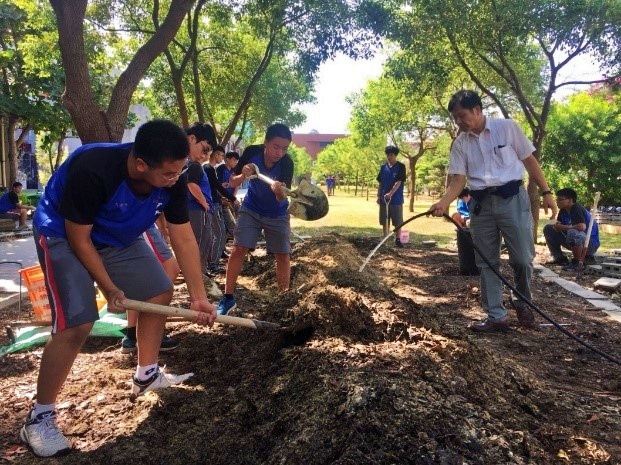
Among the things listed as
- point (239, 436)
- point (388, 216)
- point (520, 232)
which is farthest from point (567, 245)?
point (239, 436)

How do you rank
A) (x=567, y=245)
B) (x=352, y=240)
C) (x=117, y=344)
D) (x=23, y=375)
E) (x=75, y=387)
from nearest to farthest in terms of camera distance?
(x=75, y=387) < (x=23, y=375) < (x=117, y=344) < (x=567, y=245) < (x=352, y=240)

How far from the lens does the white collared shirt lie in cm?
436

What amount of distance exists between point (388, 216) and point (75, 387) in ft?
25.6

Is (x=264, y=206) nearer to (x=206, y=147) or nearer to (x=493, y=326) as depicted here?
(x=206, y=147)

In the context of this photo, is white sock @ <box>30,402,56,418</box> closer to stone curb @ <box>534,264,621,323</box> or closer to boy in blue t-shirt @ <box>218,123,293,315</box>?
boy in blue t-shirt @ <box>218,123,293,315</box>

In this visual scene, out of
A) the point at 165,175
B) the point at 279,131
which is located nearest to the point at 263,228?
the point at 279,131

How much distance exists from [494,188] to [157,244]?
8.27ft

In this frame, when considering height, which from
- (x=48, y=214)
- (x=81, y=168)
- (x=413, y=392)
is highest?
(x=81, y=168)

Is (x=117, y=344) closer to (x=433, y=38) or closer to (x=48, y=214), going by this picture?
(x=48, y=214)

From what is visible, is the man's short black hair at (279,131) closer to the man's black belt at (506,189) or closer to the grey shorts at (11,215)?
the man's black belt at (506,189)

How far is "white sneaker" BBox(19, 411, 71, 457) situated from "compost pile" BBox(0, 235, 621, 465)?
0.06m

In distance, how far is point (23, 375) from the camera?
11.5 ft

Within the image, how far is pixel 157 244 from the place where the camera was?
3914 mm

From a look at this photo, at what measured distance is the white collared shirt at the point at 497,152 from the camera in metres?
4.36
